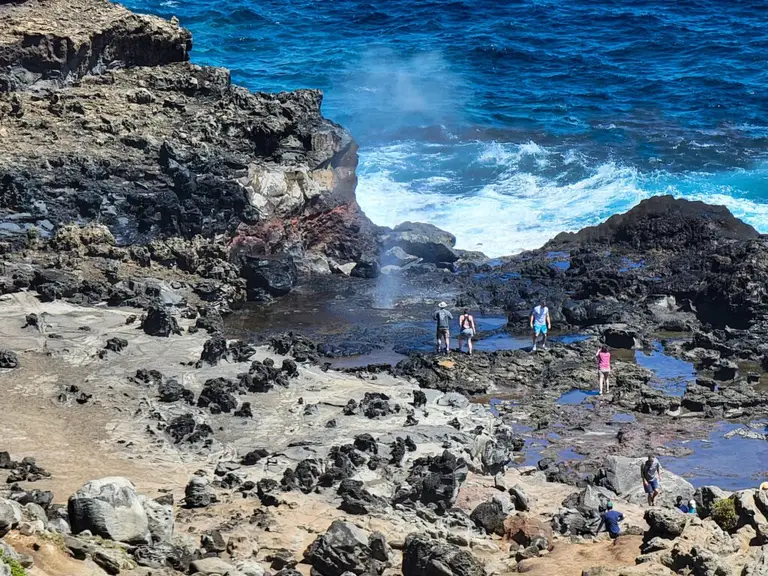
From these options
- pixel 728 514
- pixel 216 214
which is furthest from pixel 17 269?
pixel 728 514

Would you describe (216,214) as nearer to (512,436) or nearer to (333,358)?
(333,358)

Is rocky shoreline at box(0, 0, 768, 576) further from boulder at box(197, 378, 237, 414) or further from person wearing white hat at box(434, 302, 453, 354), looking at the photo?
person wearing white hat at box(434, 302, 453, 354)

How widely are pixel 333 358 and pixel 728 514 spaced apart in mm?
11318

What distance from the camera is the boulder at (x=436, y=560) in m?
13.8

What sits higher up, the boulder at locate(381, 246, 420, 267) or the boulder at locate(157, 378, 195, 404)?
the boulder at locate(157, 378, 195, 404)

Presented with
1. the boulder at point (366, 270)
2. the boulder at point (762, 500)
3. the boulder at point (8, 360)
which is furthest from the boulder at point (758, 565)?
the boulder at point (366, 270)

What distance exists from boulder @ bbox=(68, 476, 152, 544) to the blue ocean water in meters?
22.7

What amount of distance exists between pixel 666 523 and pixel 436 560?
312 cm

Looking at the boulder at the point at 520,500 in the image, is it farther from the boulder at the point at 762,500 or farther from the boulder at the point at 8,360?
the boulder at the point at 8,360

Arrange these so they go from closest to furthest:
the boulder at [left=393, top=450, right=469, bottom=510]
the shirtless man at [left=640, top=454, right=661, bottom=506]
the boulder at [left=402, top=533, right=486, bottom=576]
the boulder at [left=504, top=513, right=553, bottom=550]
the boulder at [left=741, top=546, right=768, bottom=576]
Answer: the boulder at [left=741, top=546, right=768, bottom=576] → the boulder at [left=402, top=533, right=486, bottom=576] → the boulder at [left=504, top=513, right=553, bottom=550] → the boulder at [left=393, top=450, right=469, bottom=510] → the shirtless man at [left=640, top=454, right=661, bottom=506]

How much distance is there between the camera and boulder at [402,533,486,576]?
1377cm

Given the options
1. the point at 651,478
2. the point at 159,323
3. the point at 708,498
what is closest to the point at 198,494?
the point at 651,478

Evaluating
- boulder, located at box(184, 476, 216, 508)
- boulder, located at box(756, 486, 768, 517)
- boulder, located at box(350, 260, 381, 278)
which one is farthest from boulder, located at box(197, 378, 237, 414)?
A: boulder, located at box(350, 260, 381, 278)

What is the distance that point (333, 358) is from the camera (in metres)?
24.3
